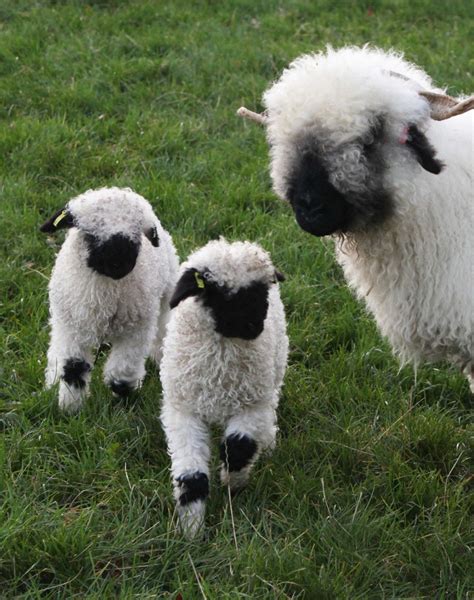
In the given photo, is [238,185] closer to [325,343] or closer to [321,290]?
[321,290]

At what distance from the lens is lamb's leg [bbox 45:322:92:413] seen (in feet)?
14.4

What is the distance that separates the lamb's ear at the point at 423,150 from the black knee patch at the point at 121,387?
1.96 m

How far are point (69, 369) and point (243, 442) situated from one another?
1101 millimetres

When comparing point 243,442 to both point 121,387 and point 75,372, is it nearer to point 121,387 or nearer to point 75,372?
point 121,387

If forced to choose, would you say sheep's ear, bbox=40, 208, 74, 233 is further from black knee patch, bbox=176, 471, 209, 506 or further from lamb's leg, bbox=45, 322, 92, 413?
black knee patch, bbox=176, 471, 209, 506

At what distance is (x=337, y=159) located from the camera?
320 centimetres

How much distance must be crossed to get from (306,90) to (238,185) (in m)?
3.13

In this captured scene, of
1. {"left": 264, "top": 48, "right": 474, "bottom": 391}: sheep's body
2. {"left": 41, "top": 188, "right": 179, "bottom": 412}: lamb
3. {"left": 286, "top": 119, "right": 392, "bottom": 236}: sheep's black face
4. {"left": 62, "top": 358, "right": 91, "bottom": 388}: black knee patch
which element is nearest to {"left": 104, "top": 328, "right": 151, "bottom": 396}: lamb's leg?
{"left": 41, "top": 188, "right": 179, "bottom": 412}: lamb

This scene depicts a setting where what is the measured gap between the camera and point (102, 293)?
4.41 meters

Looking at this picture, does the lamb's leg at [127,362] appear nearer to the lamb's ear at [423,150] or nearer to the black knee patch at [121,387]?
the black knee patch at [121,387]

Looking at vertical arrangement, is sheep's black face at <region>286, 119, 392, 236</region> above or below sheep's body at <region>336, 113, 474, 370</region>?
Answer: above

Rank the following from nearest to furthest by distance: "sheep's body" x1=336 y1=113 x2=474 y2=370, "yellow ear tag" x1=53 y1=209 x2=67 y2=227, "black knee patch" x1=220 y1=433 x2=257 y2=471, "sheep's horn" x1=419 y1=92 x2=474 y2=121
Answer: "sheep's horn" x1=419 y1=92 x2=474 y2=121
"sheep's body" x1=336 y1=113 x2=474 y2=370
"black knee patch" x1=220 y1=433 x2=257 y2=471
"yellow ear tag" x1=53 y1=209 x2=67 y2=227

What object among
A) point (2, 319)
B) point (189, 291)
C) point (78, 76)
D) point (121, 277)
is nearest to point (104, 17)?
point (78, 76)

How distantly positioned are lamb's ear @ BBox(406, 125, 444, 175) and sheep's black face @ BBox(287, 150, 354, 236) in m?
0.32
